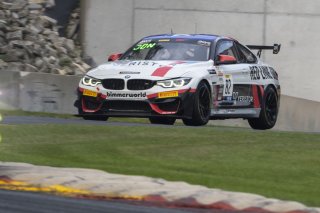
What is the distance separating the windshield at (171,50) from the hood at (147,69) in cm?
39

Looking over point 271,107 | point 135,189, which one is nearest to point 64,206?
point 135,189

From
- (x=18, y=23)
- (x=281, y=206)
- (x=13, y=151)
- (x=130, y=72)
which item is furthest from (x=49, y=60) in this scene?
(x=281, y=206)

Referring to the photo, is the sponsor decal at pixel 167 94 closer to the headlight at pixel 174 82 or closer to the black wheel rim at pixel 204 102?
the headlight at pixel 174 82

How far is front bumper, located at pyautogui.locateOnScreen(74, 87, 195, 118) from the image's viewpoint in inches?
593

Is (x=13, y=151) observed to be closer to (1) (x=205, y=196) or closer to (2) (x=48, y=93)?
(1) (x=205, y=196)

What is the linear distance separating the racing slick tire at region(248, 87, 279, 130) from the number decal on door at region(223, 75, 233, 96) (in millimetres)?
1233

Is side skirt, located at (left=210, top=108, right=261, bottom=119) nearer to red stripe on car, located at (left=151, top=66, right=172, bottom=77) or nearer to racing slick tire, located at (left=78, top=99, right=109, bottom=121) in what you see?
red stripe on car, located at (left=151, top=66, right=172, bottom=77)

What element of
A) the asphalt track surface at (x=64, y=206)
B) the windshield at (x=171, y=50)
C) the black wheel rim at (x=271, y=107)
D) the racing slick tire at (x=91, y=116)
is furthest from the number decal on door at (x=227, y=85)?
the asphalt track surface at (x=64, y=206)

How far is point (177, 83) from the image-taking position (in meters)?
15.1

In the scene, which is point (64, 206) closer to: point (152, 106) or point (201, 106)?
point (152, 106)

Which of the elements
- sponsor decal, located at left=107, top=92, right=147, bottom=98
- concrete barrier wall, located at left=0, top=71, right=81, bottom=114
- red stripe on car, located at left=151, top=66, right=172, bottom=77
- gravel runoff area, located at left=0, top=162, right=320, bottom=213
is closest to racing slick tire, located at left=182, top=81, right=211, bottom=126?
red stripe on car, located at left=151, top=66, right=172, bottom=77

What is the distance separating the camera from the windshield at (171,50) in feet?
52.8

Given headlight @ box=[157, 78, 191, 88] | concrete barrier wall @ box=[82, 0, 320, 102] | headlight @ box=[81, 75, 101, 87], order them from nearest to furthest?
headlight @ box=[157, 78, 191, 88] < headlight @ box=[81, 75, 101, 87] < concrete barrier wall @ box=[82, 0, 320, 102]

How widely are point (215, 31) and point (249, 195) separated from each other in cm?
1968
